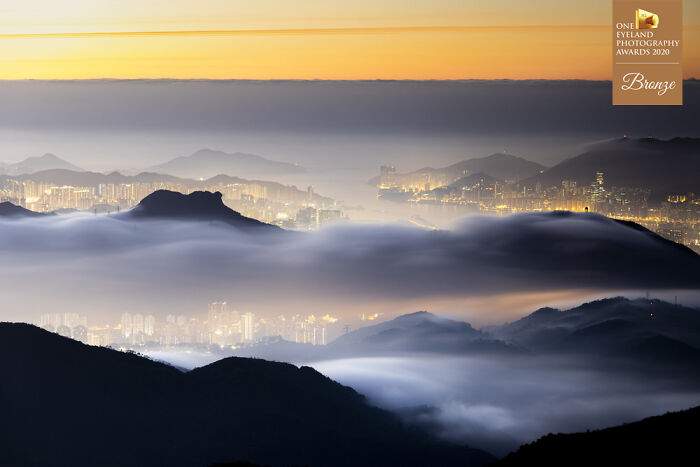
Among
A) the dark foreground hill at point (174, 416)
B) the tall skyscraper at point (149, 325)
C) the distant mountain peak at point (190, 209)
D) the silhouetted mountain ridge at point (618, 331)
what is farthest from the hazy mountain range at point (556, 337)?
the dark foreground hill at point (174, 416)

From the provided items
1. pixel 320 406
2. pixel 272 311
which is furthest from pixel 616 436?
pixel 272 311

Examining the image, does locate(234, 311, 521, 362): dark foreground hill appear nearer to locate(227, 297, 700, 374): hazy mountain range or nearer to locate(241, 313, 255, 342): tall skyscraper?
locate(227, 297, 700, 374): hazy mountain range

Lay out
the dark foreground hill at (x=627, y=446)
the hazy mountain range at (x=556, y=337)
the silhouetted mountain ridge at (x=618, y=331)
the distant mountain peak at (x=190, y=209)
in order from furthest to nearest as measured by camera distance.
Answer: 1. the distant mountain peak at (x=190, y=209)
2. the hazy mountain range at (x=556, y=337)
3. the silhouetted mountain ridge at (x=618, y=331)
4. the dark foreground hill at (x=627, y=446)

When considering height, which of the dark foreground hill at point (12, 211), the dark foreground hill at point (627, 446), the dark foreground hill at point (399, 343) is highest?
the dark foreground hill at point (12, 211)

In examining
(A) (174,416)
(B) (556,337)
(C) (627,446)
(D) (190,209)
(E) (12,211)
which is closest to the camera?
(C) (627,446)

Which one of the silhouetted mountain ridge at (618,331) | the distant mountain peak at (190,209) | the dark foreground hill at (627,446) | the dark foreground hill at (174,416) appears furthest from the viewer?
the distant mountain peak at (190,209)

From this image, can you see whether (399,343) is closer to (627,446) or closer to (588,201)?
(588,201)

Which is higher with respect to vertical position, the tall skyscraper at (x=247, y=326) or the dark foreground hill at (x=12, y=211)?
the dark foreground hill at (x=12, y=211)

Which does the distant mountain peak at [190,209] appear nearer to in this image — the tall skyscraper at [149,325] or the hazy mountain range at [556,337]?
the tall skyscraper at [149,325]

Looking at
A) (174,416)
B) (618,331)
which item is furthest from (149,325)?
(174,416)
